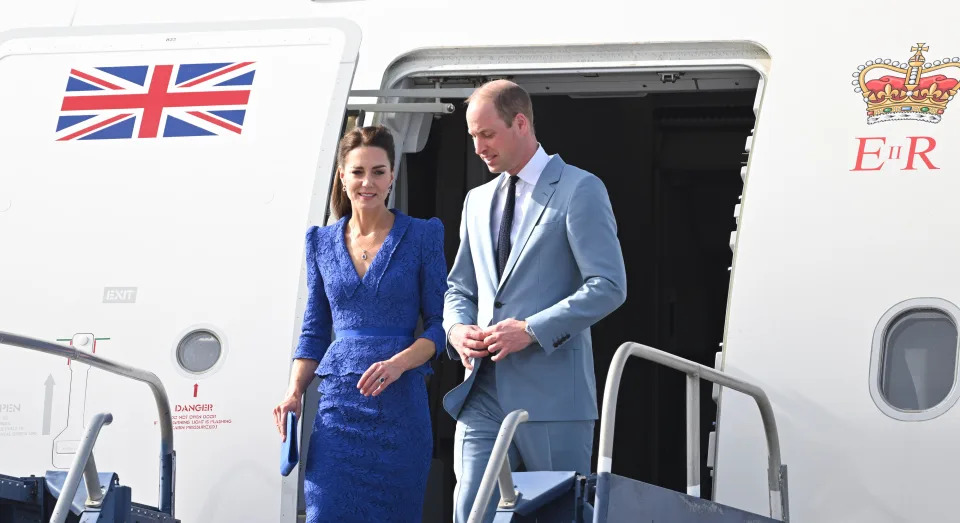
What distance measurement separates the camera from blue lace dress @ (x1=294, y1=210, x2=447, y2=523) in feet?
15.9

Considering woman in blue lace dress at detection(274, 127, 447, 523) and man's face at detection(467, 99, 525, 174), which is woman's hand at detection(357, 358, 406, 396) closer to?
woman in blue lace dress at detection(274, 127, 447, 523)

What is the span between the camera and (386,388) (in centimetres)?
490

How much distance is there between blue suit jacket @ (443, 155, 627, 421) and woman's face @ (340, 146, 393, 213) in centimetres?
36

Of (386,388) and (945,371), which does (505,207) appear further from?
(945,371)

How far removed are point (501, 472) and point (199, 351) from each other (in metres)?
2.40

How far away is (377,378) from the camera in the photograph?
188 inches

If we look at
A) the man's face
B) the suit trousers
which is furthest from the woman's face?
the suit trousers

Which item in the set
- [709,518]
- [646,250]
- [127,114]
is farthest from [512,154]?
[646,250]

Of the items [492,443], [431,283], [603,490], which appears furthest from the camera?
[431,283]

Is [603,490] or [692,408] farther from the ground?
[692,408]

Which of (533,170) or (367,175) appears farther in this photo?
(367,175)

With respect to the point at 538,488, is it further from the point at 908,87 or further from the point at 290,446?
the point at 908,87

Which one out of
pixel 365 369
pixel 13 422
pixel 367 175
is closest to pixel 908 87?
pixel 367 175

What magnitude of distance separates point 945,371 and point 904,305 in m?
0.30
